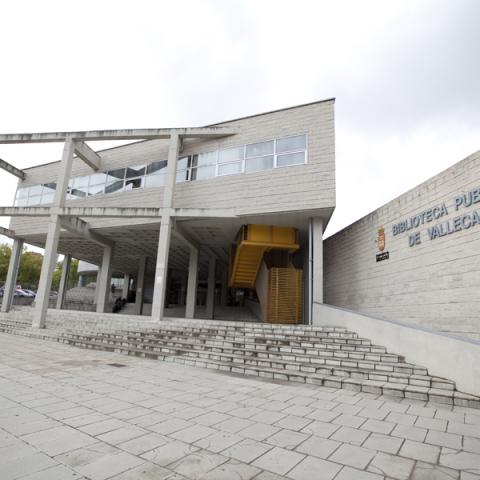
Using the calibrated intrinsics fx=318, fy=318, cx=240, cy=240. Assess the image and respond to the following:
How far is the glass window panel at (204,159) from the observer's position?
55.1 ft

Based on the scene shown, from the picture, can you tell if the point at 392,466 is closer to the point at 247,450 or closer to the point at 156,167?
the point at 247,450

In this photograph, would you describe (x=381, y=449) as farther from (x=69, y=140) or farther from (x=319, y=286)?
(x=69, y=140)

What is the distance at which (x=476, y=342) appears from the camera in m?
5.75

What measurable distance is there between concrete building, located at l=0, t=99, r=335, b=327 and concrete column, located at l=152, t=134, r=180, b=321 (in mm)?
48

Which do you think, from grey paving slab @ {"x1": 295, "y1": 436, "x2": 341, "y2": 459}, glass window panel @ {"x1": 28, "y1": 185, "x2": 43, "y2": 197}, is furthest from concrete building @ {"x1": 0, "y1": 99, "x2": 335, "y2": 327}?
grey paving slab @ {"x1": 295, "y1": 436, "x2": 341, "y2": 459}

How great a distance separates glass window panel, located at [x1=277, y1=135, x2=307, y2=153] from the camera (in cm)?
1507

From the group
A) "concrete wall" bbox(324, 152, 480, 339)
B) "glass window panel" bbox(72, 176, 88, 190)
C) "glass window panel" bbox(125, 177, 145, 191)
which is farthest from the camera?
"glass window panel" bbox(72, 176, 88, 190)

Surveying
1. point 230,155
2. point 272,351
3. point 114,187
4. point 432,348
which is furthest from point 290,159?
point 114,187

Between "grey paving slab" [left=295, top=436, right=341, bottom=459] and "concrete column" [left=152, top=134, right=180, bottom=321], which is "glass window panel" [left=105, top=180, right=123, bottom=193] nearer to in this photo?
"concrete column" [left=152, top=134, right=180, bottom=321]

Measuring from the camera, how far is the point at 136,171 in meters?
19.1

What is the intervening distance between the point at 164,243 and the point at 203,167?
4720 mm

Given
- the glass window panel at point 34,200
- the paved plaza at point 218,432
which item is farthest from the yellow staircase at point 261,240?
the glass window panel at point 34,200

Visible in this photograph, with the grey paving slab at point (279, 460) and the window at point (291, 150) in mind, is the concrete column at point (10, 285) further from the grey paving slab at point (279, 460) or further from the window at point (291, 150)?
the grey paving slab at point (279, 460)

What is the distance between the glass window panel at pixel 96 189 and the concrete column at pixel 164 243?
20.7 feet
